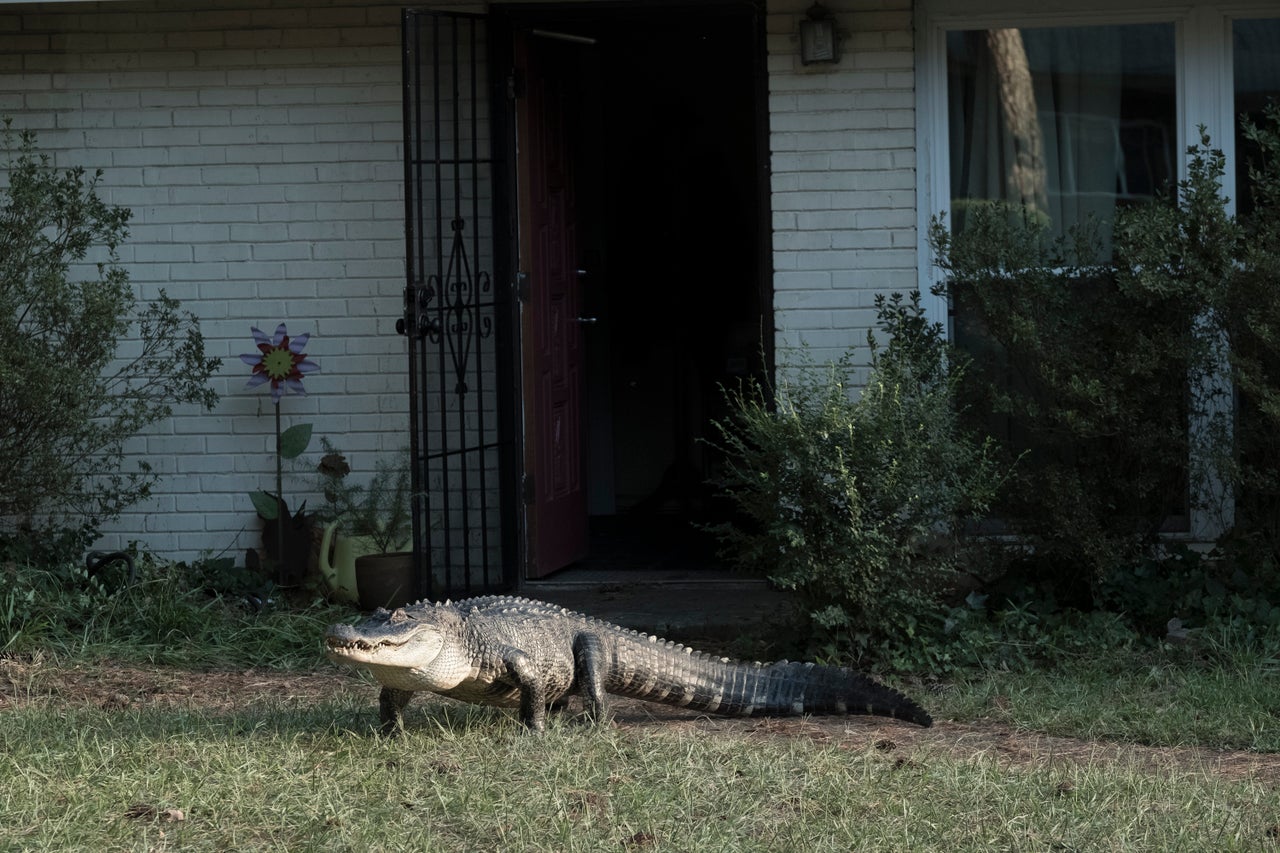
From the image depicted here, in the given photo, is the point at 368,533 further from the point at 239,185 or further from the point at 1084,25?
the point at 1084,25

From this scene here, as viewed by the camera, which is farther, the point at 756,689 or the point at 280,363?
the point at 280,363

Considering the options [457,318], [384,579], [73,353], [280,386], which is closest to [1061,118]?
[457,318]

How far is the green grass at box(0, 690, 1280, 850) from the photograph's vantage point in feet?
12.8

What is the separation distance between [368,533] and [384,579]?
385mm

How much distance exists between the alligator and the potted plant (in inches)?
88.5

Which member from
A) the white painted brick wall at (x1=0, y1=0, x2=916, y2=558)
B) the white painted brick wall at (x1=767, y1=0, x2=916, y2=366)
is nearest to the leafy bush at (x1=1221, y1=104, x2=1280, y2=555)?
the white painted brick wall at (x1=767, y1=0, x2=916, y2=366)

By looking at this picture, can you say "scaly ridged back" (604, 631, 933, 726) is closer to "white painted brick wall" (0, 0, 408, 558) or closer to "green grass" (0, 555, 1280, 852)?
"green grass" (0, 555, 1280, 852)

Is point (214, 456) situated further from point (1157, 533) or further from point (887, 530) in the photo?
point (1157, 533)

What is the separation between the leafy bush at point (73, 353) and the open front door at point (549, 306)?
67.3 inches

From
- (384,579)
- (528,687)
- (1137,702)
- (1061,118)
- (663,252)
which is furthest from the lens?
(663,252)

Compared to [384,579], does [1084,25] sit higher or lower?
higher

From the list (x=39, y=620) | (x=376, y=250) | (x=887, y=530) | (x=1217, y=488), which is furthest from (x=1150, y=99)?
(x=39, y=620)

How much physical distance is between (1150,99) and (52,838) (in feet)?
19.7

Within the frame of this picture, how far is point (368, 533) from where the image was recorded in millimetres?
7660
